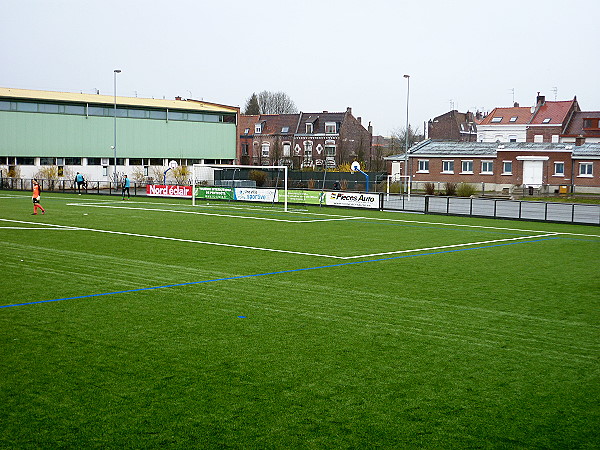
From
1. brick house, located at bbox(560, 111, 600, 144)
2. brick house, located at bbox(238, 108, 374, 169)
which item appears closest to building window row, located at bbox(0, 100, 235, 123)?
brick house, located at bbox(238, 108, 374, 169)

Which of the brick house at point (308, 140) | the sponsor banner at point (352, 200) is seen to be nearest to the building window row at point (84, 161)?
the brick house at point (308, 140)

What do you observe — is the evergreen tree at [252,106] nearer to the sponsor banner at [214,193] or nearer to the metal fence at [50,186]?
the metal fence at [50,186]

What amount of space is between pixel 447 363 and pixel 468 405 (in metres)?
1.56

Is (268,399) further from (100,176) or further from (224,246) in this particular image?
(100,176)

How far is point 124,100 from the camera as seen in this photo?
75312mm

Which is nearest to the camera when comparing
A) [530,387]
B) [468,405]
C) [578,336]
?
[468,405]

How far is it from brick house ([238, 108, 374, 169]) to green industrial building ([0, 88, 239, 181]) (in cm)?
1659

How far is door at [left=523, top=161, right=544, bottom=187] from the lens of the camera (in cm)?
6606

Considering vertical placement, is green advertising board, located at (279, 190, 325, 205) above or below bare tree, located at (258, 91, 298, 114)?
below

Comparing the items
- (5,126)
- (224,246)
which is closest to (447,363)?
(224,246)

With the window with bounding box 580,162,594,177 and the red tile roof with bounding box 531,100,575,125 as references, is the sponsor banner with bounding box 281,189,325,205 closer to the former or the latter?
the window with bounding box 580,162,594,177

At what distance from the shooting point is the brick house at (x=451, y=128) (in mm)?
101688

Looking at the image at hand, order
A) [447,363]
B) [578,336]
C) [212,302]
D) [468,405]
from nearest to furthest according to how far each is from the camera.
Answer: [468,405] < [447,363] < [578,336] < [212,302]

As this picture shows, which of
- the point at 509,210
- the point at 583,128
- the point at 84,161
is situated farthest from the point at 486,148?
the point at 84,161
